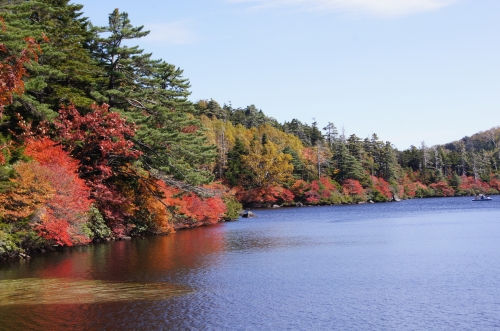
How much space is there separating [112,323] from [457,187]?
112m

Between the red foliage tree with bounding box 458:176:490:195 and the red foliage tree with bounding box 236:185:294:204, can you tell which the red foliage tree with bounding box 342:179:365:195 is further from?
the red foliage tree with bounding box 458:176:490:195

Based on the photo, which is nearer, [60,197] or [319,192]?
[60,197]

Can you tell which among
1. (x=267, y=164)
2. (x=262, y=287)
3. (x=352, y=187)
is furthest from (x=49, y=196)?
(x=352, y=187)

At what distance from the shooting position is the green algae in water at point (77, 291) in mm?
16469

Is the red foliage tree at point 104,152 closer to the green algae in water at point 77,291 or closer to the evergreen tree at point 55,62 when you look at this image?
the evergreen tree at point 55,62

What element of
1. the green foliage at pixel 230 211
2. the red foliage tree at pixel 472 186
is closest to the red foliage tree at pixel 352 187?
the red foliage tree at pixel 472 186

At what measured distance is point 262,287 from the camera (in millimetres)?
18438

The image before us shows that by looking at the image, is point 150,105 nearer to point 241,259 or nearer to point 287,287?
point 241,259

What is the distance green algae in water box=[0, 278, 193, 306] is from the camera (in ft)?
54.0

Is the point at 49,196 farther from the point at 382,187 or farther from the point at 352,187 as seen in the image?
the point at 382,187

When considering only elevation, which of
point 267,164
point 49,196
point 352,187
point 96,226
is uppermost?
point 267,164

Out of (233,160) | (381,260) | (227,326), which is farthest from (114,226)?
(233,160)

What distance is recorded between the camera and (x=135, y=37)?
33656 mm

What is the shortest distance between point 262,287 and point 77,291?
7292mm
